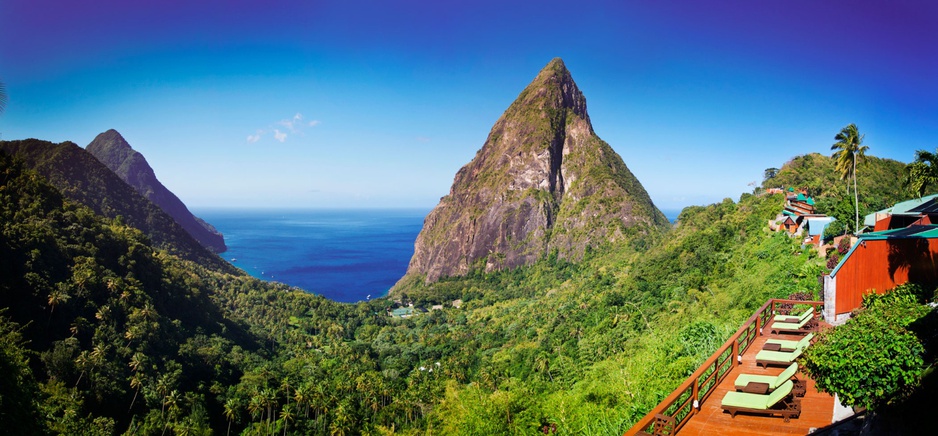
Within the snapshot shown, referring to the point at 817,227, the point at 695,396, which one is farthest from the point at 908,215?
the point at 695,396

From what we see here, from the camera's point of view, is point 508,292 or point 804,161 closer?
point 804,161

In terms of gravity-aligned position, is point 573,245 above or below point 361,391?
above

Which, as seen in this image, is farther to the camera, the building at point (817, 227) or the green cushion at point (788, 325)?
the building at point (817, 227)

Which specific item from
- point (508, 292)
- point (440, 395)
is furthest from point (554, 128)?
point (440, 395)

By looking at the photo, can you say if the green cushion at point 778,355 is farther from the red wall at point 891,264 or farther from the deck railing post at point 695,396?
the red wall at point 891,264

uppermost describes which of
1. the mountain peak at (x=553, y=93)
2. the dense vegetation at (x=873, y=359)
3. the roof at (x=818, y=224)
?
the mountain peak at (x=553, y=93)

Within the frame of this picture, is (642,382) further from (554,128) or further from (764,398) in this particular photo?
(554,128)

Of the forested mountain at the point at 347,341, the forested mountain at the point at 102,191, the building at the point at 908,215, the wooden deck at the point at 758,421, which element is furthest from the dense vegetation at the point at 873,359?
the forested mountain at the point at 102,191
